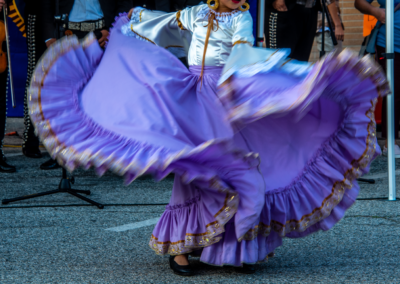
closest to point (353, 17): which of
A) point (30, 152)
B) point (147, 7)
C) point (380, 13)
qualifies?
point (380, 13)

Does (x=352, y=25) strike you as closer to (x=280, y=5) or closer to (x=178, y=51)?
(x=280, y=5)

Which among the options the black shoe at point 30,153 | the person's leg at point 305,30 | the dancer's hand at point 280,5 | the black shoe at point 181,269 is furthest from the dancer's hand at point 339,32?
the black shoe at point 181,269

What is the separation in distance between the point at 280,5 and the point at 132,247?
290 centimetres

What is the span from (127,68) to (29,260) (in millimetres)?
1132

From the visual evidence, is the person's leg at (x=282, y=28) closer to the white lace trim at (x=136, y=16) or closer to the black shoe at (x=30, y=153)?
the white lace trim at (x=136, y=16)

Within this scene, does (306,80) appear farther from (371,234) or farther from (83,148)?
(371,234)

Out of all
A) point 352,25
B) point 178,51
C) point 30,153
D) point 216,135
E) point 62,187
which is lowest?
point 30,153

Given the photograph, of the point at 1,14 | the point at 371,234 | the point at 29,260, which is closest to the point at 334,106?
the point at 371,234

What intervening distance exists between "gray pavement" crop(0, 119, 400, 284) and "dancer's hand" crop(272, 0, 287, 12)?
1.79m

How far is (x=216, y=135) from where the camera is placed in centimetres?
273

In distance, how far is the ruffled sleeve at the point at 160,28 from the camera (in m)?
3.31

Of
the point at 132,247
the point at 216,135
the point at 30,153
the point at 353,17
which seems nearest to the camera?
the point at 216,135

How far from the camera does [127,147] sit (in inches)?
→ 98.3

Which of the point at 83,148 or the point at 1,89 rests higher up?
the point at 83,148
